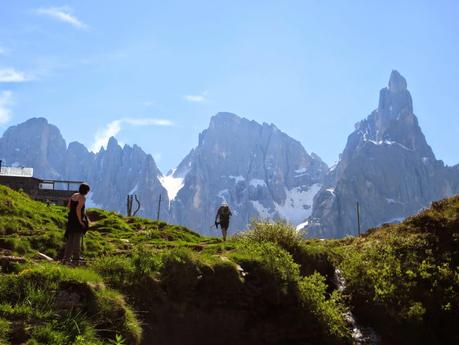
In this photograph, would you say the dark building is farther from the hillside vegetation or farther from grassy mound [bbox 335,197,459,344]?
grassy mound [bbox 335,197,459,344]

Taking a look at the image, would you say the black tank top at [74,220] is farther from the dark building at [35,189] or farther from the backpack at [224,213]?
the dark building at [35,189]

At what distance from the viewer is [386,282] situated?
20.2m

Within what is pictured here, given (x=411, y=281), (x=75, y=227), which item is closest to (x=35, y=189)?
(x=75, y=227)

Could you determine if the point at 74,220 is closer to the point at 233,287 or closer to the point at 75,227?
the point at 75,227

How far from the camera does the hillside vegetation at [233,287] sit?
11146mm

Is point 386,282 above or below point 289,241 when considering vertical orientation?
A: below

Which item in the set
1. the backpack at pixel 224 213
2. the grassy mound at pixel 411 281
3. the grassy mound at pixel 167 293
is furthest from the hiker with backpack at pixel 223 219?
the grassy mound at pixel 411 281

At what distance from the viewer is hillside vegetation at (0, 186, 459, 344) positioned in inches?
439

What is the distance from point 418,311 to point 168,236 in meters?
15.3

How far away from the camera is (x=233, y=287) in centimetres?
1766

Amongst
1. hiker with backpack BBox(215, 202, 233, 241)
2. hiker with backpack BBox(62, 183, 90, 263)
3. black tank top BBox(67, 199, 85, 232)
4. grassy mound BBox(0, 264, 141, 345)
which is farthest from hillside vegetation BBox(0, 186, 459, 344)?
hiker with backpack BBox(215, 202, 233, 241)

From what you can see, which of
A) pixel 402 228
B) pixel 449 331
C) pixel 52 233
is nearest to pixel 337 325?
pixel 449 331

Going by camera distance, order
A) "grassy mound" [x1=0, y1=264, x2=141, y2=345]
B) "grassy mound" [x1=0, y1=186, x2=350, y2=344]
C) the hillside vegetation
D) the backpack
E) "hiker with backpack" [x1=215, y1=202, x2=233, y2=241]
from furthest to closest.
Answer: the backpack
"hiker with backpack" [x1=215, y1=202, x2=233, y2=241]
the hillside vegetation
"grassy mound" [x1=0, y1=186, x2=350, y2=344]
"grassy mound" [x1=0, y1=264, x2=141, y2=345]

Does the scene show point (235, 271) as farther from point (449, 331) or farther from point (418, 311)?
point (449, 331)
